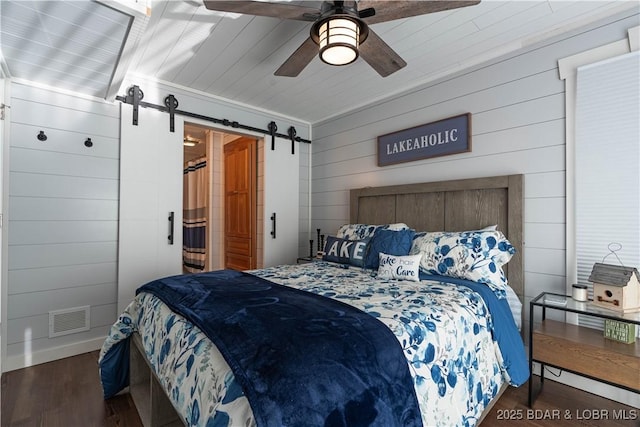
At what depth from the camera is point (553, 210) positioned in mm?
2219

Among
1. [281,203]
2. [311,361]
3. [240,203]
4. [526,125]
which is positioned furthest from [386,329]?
[240,203]

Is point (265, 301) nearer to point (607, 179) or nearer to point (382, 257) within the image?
point (382, 257)

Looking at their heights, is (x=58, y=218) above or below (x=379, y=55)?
below

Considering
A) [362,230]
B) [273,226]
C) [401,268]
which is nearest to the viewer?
[401,268]

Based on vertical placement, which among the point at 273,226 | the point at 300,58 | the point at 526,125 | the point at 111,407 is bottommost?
the point at 111,407

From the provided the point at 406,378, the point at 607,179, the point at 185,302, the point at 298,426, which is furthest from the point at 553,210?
the point at 185,302

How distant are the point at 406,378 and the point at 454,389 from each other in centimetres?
42

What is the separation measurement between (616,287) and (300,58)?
2393 mm

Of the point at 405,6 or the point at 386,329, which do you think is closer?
the point at 386,329

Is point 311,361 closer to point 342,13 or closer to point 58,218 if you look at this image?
point 342,13

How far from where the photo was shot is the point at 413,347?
127 centimetres

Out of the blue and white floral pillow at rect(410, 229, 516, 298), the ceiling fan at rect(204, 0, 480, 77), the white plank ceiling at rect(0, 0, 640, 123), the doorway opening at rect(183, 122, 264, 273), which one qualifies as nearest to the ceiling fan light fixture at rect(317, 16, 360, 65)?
the ceiling fan at rect(204, 0, 480, 77)

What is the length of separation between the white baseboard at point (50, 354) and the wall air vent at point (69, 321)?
12 cm

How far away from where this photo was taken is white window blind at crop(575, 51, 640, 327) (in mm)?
1888
